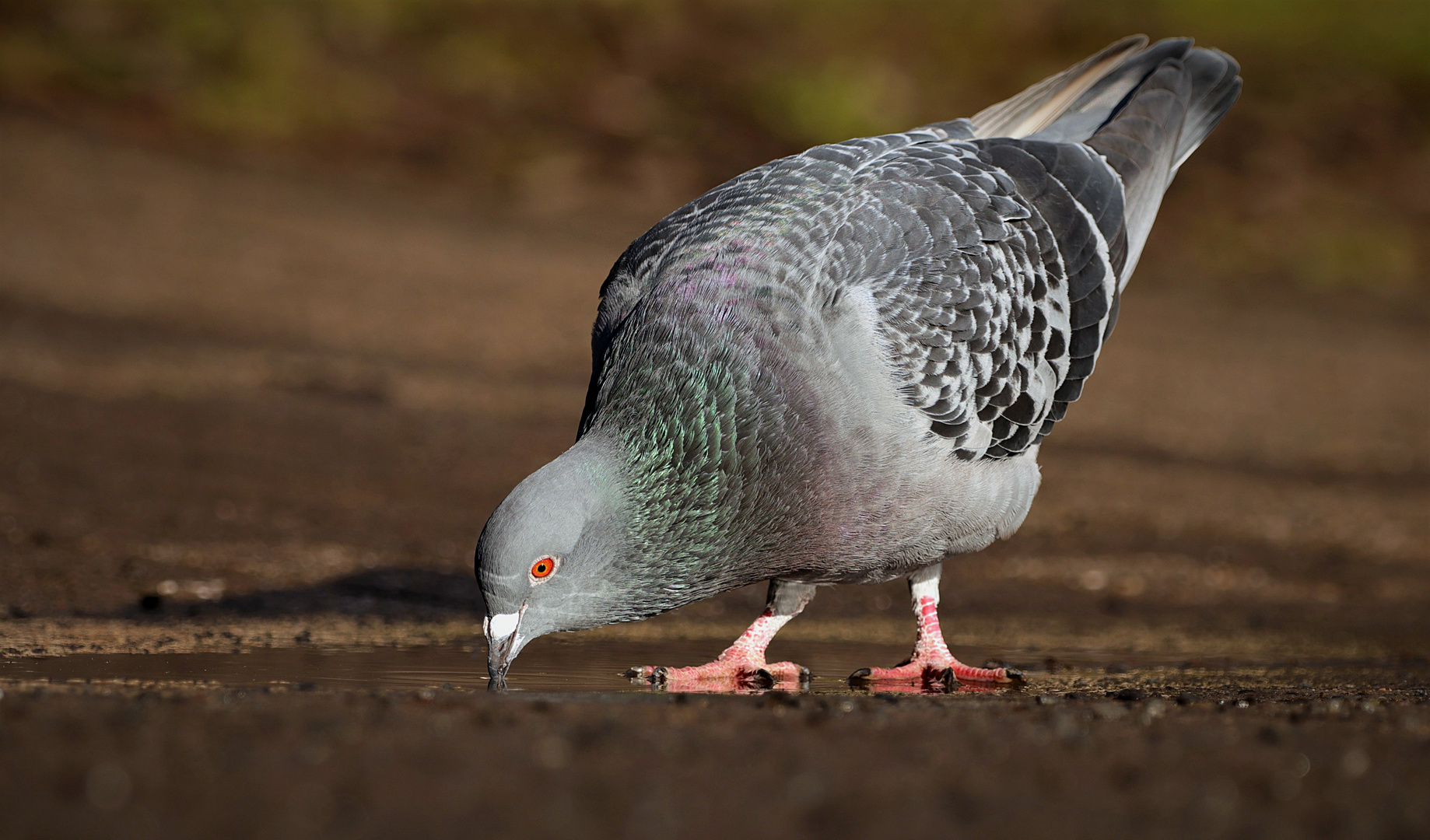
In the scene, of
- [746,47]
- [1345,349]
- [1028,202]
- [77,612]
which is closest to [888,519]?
[1028,202]

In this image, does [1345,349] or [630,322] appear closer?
[630,322]

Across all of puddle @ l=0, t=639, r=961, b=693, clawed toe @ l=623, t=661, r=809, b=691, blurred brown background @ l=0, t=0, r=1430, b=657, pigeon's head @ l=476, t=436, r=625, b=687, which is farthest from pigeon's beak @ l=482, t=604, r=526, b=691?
blurred brown background @ l=0, t=0, r=1430, b=657

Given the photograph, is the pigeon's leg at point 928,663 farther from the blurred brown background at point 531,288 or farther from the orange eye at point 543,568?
the orange eye at point 543,568

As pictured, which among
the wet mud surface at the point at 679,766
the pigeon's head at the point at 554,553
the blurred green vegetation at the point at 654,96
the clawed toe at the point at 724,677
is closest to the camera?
the wet mud surface at the point at 679,766

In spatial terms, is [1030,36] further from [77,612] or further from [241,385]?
[77,612]

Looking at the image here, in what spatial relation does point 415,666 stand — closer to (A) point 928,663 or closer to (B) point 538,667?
(B) point 538,667

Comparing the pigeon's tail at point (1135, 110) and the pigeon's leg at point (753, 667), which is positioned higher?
the pigeon's tail at point (1135, 110)

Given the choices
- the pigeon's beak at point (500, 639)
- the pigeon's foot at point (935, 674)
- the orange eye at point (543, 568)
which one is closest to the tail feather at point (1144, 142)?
the pigeon's foot at point (935, 674)

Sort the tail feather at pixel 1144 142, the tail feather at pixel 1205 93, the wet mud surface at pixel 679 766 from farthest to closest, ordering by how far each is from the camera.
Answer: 1. the tail feather at pixel 1205 93
2. the tail feather at pixel 1144 142
3. the wet mud surface at pixel 679 766

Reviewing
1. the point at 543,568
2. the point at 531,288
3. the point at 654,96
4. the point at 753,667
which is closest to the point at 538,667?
the point at 753,667
